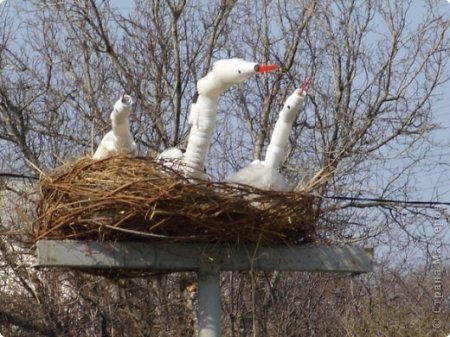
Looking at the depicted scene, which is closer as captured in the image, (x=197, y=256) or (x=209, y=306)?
(x=197, y=256)

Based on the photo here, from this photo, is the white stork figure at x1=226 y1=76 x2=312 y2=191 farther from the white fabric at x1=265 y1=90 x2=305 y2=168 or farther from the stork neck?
the stork neck

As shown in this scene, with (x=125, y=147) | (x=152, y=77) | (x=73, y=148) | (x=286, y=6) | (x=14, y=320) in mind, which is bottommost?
(x=125, y=147)

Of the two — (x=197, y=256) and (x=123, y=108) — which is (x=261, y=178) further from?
(x=123, y=108)

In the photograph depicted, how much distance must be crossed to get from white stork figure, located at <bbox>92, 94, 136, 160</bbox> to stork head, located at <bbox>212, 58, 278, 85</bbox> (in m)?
0.39

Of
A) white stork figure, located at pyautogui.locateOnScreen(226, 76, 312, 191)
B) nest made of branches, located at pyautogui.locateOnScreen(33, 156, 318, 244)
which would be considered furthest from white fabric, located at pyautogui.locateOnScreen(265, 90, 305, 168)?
nest made of branches, located at pyautogui.locateOnScreen(33, 156, 318, 244)

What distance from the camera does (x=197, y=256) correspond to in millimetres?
4254

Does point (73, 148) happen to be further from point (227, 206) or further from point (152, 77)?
point (227, 206)

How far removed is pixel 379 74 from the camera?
31.1 feet

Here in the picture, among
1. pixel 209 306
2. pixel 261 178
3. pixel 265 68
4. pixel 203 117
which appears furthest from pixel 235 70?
pixel 209 306

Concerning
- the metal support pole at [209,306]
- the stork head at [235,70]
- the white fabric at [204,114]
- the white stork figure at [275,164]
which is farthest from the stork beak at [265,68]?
the metal support pole at [209,306]

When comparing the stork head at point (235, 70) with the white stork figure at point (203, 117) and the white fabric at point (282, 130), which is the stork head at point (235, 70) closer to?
the white stork figure at point (203, 117)

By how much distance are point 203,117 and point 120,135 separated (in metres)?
0.35

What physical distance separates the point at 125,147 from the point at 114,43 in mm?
4769

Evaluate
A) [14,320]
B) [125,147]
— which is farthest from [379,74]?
[125,147]
